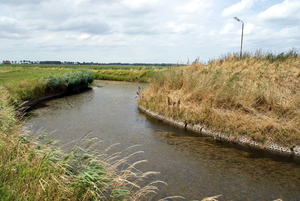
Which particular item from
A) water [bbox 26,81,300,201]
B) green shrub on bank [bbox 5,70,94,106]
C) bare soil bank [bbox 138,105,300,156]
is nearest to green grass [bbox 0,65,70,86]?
green shrub on bank [bbox 5,70,94,106]

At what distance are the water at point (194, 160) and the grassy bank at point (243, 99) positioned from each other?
3.03 ft

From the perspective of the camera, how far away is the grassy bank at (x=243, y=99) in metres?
9.33

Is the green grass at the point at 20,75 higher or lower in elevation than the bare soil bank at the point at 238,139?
higher

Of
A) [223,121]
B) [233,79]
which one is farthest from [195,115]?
[233,79]

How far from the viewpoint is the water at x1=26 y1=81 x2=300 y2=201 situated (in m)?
6.12

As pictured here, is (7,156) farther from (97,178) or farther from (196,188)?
(196,188)

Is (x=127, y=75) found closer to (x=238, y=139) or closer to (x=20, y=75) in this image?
(x=20, y=75)

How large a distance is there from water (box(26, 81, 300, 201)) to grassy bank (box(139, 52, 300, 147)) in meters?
0.92

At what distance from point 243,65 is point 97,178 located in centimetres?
1370

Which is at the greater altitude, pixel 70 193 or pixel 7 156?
pixel 7 156

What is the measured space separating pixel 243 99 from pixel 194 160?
481 cm

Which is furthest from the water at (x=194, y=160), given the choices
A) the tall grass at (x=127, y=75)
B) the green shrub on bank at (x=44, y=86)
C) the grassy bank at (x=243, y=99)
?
the tall grass at (x=127, y=75)

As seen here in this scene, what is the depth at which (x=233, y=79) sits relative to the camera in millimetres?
12914

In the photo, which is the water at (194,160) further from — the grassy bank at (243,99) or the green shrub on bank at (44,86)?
the green shrub on bank at (44,86)
